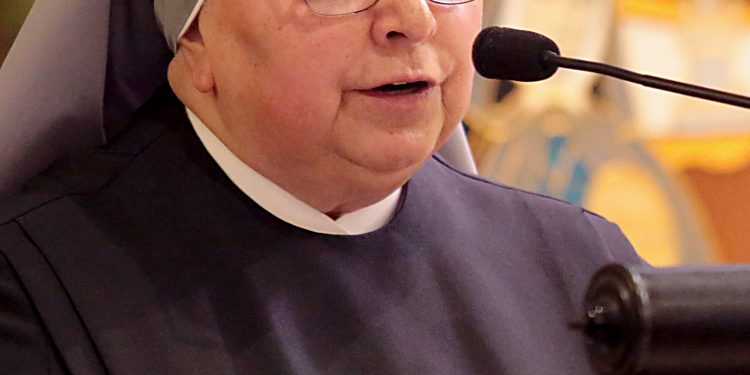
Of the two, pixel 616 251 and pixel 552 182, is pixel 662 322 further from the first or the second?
pixel 552 182

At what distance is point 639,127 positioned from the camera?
295cm

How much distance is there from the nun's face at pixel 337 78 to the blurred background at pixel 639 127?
1.48 m

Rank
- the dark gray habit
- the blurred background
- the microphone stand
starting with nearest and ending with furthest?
the microphone stand, the dark gray habit, the blurred background

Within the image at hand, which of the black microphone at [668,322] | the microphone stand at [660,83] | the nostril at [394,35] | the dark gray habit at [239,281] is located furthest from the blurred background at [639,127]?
the black microphone at [668,322]

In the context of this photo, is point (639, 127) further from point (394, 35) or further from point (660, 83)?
point (660, 83)

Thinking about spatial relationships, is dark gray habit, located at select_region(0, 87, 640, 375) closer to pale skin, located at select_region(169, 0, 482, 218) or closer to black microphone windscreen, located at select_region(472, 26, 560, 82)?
pale skin, located at select_region(169, 0, 482, 218)

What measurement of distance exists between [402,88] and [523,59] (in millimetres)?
328

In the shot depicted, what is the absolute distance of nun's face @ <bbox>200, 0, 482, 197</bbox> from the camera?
124cm

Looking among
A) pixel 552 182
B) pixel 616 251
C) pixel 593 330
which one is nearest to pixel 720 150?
pixel 552 182

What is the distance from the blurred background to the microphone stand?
6.07 feet

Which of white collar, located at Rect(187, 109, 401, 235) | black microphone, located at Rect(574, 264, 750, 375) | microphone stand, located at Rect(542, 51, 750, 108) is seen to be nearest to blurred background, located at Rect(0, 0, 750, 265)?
white collar, located at Rect(187, 109, 401, 235)

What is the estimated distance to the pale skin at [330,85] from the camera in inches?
48.7

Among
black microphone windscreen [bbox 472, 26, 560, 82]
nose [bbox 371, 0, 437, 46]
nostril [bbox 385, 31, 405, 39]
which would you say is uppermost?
black microphone windscreen [bbox 472, 26, 560, 82]

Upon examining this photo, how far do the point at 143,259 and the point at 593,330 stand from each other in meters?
0.72
